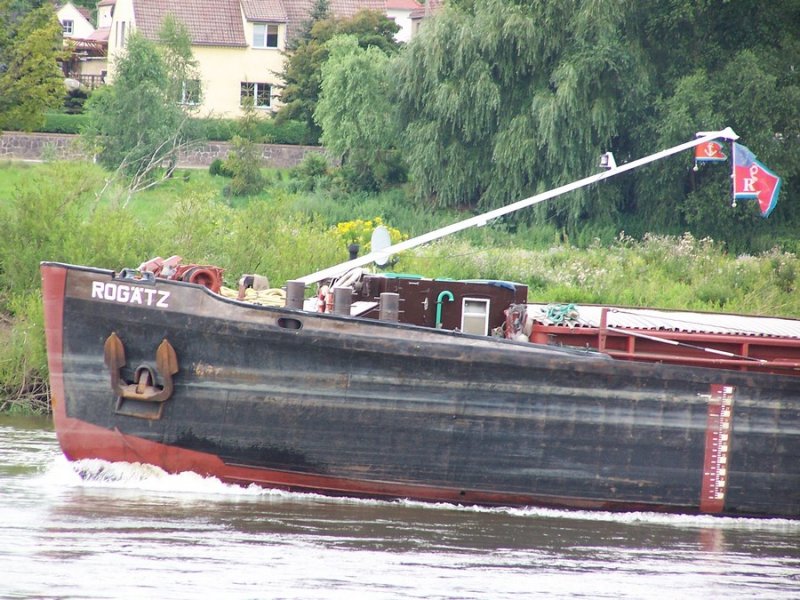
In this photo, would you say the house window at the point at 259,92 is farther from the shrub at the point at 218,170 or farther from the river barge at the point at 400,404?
the river barge at the point at 400,404

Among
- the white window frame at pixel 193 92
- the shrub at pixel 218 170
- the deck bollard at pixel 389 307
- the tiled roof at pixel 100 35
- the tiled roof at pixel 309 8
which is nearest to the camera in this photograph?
the deck bollard at pixel 389 307

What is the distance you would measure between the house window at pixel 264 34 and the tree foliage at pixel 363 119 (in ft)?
54.3

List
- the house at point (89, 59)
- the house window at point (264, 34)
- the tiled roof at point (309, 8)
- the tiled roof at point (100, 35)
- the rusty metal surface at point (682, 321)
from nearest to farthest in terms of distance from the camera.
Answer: the rusty metal surface at point (682, 321) < the house window at point (264, 34) < the tiled roof at point (309, 8) < the house at point (89, 59) < the tiled roof at point (100, 35)

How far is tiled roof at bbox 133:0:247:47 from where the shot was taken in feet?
192

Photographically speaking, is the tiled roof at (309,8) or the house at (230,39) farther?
the tiled roof at (309,8)

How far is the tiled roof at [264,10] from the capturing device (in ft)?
196

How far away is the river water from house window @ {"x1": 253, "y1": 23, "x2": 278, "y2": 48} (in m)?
46.1

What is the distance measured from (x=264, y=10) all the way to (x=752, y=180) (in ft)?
149

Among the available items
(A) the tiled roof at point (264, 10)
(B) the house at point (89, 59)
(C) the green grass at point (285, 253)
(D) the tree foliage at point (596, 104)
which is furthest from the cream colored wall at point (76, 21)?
(D) the tree foliage at point (596, 104)

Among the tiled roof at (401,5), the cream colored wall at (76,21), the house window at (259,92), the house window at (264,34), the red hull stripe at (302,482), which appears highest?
the tiled roof at (401,5)

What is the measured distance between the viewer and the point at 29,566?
11.8m

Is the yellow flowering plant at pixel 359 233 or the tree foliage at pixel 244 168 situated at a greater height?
the tree foliage at pixel 244 168

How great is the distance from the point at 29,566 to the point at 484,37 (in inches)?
1072

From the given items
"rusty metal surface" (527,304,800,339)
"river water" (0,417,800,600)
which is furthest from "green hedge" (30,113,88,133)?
"rusty metal surface" (527,304,800,339)
